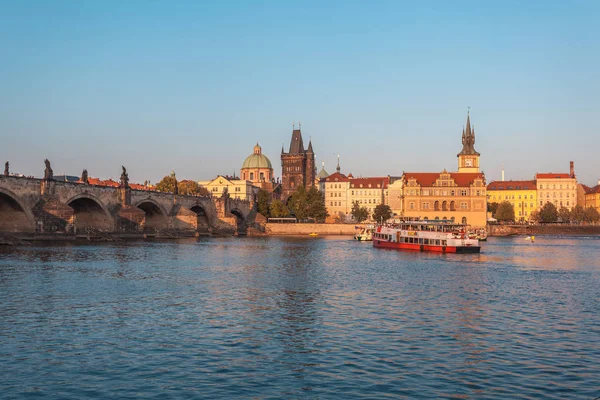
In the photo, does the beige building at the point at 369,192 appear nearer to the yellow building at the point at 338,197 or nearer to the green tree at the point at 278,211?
the yellow building at the point at 338,197

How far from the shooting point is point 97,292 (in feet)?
104

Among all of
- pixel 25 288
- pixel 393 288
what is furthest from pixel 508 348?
pixel 25 288

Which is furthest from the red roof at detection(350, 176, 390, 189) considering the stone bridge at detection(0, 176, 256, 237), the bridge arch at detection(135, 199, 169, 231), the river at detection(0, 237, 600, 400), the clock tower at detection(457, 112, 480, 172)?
the river at detection(0, 237, 600, 400)

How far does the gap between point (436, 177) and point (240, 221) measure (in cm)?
4890

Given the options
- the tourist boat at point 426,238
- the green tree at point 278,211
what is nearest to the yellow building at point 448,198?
the green tree at point 278,211

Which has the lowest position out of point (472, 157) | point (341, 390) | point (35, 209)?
point (341, 390)

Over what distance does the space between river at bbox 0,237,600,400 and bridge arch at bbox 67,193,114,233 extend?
147 ft

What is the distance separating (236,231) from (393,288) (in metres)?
92.9

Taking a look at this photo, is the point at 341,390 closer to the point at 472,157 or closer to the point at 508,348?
the point at 508,348

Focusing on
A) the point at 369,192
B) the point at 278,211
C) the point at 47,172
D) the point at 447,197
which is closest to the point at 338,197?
the point at 369,192

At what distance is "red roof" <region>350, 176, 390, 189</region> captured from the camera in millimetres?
179500

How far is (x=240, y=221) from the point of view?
143m

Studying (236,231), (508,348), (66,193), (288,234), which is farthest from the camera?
(288,234)

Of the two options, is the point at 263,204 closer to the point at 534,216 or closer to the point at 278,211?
the point at 278,211
